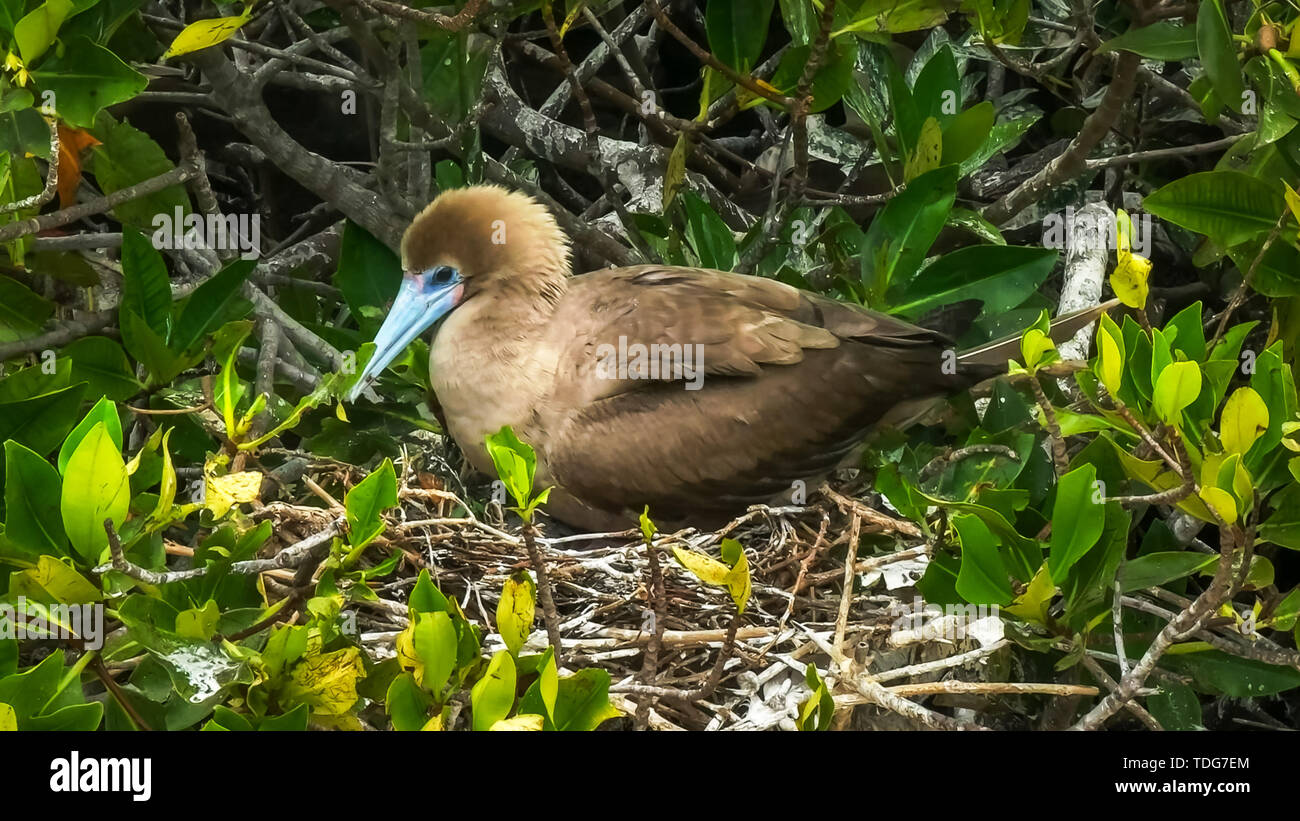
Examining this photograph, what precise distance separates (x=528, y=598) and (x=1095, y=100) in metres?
3.07

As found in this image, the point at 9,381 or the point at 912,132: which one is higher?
the point at 912,132

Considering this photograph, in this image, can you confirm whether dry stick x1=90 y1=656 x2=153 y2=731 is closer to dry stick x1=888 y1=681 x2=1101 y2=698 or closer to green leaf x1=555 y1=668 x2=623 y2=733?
green leaf x1=555 y1=668 x2=623 y2=733

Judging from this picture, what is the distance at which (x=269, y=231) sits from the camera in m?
5.09

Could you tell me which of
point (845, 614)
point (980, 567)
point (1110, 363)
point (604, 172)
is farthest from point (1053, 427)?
point (604, 172)

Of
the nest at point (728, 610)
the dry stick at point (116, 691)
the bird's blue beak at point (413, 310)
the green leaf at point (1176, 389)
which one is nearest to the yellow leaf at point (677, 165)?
the bird's blue beak at point (413, 310)

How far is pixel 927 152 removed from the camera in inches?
141

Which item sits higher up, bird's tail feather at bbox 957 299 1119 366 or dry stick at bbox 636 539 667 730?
bird's tail feather at bbox 957 299 1119 366

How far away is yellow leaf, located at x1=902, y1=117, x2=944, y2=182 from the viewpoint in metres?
3.53

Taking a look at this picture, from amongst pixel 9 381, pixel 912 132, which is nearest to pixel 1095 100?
pixel 912 132

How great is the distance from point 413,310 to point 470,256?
0.80 feet

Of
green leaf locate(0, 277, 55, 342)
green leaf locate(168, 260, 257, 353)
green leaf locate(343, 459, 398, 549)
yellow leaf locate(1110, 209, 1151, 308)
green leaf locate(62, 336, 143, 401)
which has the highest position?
green leaf locate(0, 277, 55, 342)

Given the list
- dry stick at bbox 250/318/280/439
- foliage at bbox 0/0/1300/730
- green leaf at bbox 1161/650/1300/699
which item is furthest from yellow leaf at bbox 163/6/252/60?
green leaf at bbox 1161/650/1300/699
